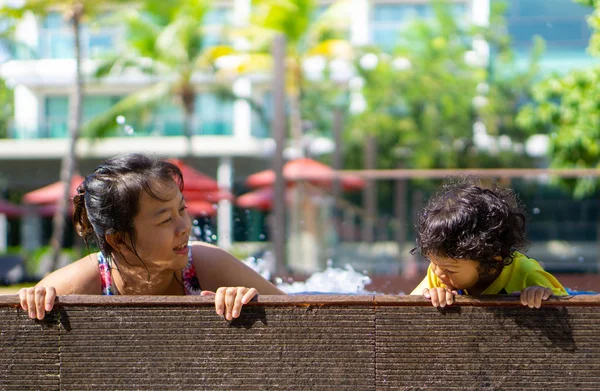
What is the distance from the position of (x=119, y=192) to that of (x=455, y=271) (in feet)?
3.28

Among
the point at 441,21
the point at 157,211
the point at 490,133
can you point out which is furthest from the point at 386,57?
the point at 157,211

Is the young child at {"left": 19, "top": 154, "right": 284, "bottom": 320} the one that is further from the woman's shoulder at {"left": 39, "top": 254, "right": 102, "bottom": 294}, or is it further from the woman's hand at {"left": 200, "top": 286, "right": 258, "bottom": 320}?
the woman's hand at {"left": 200, "top": 286, "right": 258, "bottom": 320}

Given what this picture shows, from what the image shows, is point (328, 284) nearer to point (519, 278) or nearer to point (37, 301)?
point (519, 278)

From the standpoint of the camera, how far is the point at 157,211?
7.77ft

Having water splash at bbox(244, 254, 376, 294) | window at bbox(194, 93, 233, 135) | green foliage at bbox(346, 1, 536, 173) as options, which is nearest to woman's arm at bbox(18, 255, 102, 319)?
water splash at bbox(244, 254, 376, 294)

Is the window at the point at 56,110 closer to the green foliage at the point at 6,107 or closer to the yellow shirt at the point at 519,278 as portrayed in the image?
the green foliage at the point at 6,107

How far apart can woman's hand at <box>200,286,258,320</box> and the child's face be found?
553 millimetres

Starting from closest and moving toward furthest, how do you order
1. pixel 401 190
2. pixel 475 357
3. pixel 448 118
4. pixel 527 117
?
pixel 475 357 → pixel 401 190 → pixel 527 117 → pixel 448 118

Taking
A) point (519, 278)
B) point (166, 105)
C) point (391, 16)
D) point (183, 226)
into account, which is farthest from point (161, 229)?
point (391, 16)

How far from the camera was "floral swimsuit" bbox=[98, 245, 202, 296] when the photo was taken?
100.0 inches

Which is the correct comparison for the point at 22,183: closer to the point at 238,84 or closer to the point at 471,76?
the point at 238,84

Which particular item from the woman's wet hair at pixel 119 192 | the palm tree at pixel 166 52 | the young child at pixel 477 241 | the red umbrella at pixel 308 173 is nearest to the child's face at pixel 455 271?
the young child at pixel 477 241

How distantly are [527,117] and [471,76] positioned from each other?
10359mm

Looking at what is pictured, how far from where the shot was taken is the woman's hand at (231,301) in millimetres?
1979
